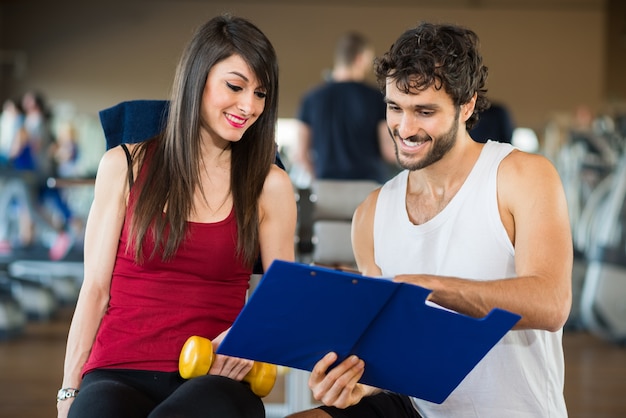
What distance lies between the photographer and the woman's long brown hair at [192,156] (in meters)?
1.92

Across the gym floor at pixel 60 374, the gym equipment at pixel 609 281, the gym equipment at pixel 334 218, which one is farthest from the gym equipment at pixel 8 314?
the gym equipment at pixel 609 281

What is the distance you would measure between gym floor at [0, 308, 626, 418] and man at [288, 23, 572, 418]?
2.21 meters

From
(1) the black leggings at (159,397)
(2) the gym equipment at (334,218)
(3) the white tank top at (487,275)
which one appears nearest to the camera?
(1) the black leggings at (159,397)

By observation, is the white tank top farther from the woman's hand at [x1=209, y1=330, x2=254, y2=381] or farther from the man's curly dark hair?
the woman's hand at [x1=209, y1=330, x2=254, y2=381]

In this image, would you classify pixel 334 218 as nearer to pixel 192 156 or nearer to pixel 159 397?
pixel 192 156

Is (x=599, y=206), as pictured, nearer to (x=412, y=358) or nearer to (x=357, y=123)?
(x=357, y=123)

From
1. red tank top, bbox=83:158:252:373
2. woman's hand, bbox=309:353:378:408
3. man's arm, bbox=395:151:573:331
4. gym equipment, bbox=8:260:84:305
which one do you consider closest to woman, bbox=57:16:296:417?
red tank top, bbox=83:158:252:373

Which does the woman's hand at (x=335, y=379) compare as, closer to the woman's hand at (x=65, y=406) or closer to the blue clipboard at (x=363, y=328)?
the blue clipboard at (x=363, y=328)

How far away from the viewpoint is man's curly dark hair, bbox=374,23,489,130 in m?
1.83

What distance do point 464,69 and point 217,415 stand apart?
823 mm

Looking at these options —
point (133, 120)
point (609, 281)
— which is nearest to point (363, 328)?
point (133, 120)

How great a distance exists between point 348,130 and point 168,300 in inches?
107

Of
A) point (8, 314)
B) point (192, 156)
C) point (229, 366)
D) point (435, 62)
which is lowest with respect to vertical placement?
point (8, 314)

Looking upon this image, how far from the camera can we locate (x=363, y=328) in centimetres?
148
